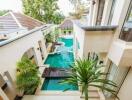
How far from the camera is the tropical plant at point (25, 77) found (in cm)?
617

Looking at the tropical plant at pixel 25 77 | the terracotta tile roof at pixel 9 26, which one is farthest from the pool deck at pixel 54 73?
the terracotta tile roof at pixel 9 26

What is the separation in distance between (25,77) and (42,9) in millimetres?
22228

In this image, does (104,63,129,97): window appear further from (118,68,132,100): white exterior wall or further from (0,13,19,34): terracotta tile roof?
(0,13,19,34): terracotta tile roof

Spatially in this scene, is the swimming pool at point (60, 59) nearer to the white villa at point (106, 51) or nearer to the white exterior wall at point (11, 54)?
the white villa at point (106, 51)

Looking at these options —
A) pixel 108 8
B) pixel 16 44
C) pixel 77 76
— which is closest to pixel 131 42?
pixel 77 76

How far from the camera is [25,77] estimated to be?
631 centimetres

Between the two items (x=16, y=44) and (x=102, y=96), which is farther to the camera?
(x=16, y=44)

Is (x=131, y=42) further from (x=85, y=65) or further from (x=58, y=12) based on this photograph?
(x=58, y=12)

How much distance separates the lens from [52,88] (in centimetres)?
769

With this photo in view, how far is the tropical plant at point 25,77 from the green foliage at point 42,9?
20.9 m

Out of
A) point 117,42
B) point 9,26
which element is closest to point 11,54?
point 117,42

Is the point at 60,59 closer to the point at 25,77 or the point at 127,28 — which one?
the point at 25,77

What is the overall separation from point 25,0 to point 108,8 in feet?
77.7

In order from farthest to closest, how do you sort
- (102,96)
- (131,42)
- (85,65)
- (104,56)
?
(102,96)
(104,56)
(85,65)
(131,42)
